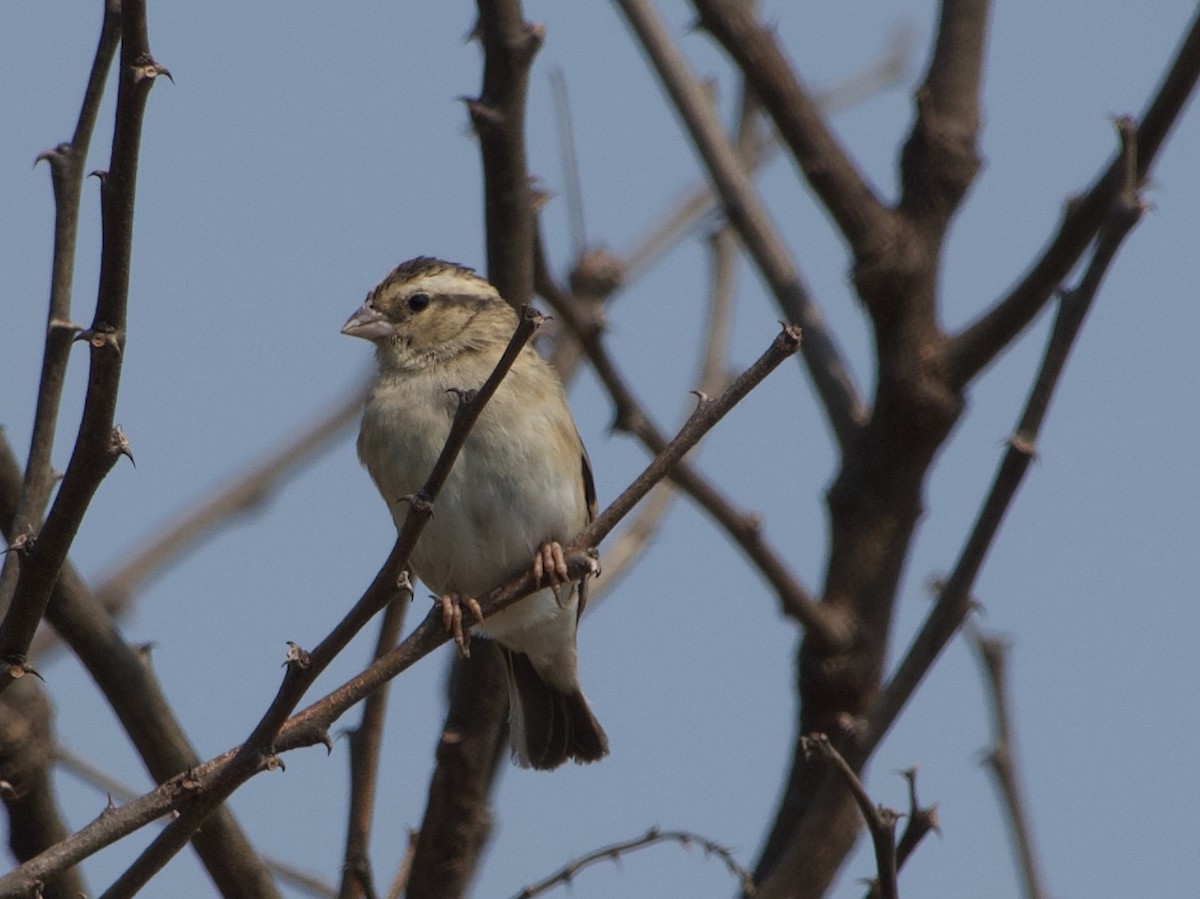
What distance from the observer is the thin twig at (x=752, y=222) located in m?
5.68

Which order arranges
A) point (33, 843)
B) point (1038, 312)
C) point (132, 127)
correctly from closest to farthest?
point (132, 127) < point (33, 843) < point (1038, 312)

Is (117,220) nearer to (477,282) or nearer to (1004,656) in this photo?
(1004,656)

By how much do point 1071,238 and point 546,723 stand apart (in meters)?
2.29

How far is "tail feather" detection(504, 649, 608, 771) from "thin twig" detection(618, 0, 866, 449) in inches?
51.4

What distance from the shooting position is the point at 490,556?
5293 millimetres

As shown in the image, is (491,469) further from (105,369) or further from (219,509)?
(105,369)

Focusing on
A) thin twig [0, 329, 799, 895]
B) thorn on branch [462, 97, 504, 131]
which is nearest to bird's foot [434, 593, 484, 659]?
thin twig [0, 329, 799, 895]

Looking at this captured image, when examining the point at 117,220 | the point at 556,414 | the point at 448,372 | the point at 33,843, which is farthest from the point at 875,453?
the point at 117,220

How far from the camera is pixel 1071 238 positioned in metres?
5.12

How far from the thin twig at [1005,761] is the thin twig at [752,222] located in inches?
54.0

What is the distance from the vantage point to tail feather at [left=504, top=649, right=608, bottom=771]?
230 inches

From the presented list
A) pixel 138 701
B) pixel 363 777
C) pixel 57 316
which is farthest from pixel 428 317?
pixel 57 316

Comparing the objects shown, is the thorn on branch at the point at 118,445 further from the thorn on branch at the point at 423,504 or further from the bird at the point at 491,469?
the bird at the point at 491,469

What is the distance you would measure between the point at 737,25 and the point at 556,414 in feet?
4.52
